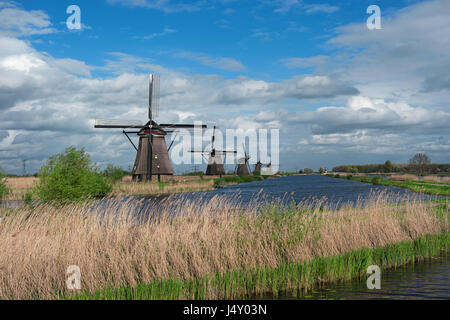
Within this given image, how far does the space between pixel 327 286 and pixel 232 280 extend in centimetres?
213

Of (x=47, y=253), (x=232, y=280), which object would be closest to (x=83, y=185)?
(x=47, y=253)

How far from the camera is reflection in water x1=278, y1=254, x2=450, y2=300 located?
698 cm

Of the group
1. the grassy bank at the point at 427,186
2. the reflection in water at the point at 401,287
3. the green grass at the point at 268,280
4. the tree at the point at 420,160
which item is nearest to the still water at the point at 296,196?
the grassy bank at the point at 427,186

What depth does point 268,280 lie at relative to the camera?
733cm

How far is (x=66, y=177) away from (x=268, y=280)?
16.8 metres

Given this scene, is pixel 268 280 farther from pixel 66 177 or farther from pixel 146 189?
pixel 146 189

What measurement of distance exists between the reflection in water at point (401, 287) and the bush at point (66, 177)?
15.6 m

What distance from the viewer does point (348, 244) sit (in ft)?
30.2

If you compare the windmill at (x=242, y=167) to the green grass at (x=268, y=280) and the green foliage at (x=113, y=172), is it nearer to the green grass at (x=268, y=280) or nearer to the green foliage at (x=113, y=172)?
the green foliage at (x=113, y=172)

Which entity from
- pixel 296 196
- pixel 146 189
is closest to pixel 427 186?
pixel 296 196
